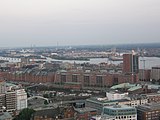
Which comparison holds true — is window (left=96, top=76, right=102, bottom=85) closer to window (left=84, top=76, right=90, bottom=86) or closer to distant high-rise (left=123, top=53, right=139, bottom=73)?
window (left=84, top=76, right=90, bottom=86)

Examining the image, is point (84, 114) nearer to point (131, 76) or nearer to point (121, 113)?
point (121, 113)

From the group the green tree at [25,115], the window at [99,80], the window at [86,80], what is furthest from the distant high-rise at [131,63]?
the green tree at [25,115]

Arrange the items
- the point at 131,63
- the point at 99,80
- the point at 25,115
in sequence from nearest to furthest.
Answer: the point at 25,115, the point at 99,80, the point at 131,63

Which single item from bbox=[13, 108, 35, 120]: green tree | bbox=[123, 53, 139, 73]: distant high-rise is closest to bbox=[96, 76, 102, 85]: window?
bbox=[123, 53, 139, 73]: distant high-rise

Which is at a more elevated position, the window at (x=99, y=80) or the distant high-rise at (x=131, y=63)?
the distant high-rise at (x=131, y=63)

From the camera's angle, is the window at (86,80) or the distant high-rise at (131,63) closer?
the window at (86,80)

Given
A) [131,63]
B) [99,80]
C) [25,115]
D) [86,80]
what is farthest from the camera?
[131,63]

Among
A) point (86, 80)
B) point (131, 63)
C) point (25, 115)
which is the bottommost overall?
point (86, 80)

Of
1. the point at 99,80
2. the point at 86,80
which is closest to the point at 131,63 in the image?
the point at 99,80

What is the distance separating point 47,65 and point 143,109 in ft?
80.1

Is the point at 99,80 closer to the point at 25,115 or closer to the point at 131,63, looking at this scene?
the point at 131,63

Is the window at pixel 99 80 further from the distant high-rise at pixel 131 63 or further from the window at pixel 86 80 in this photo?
the distant high-rise at pixel 131 63

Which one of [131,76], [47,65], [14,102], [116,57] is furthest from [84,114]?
[116,57]

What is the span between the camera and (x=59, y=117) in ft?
38.1
